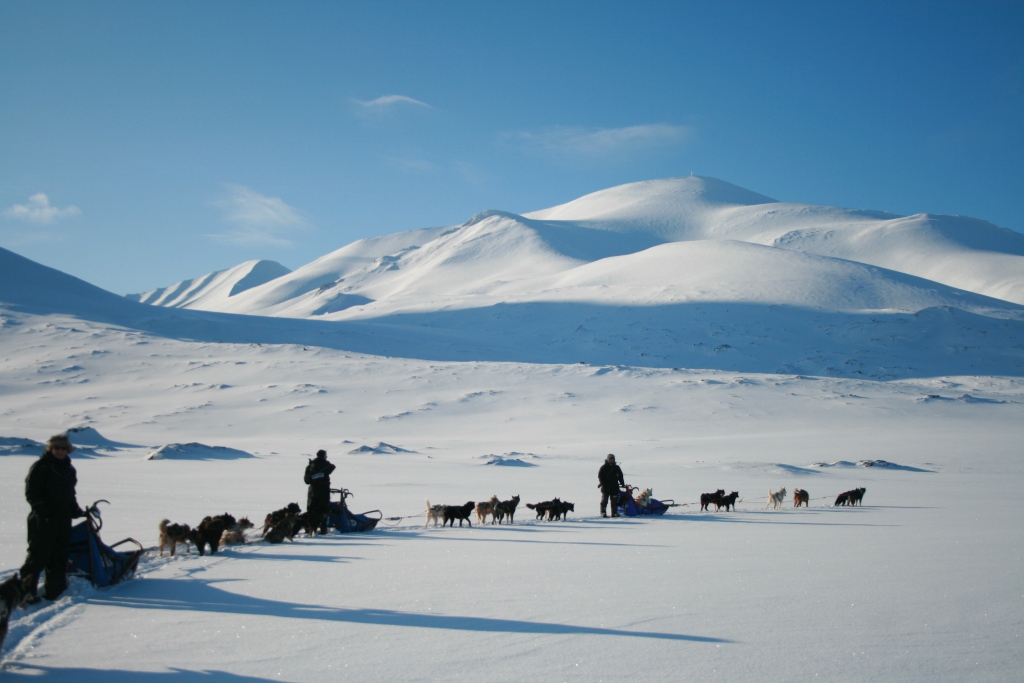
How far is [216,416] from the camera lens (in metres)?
40.9

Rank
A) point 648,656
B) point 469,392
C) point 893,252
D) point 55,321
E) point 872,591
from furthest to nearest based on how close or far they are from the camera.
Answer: point 893,252
point 55,321
point 469,392
point 872,591
point 648,656

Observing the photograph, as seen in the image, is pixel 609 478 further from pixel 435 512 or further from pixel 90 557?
pixel 90 557

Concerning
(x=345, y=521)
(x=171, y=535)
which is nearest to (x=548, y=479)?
(x=345, y=521)

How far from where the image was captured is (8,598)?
17.0ft

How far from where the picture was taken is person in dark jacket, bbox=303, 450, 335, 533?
34.1 ft

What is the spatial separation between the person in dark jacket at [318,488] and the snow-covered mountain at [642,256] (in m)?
68.6

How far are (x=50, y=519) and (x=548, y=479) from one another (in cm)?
1566

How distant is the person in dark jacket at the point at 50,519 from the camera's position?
6.24 m

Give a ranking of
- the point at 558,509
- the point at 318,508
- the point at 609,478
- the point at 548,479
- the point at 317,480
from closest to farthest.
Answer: the point at 317,480
the point at 318,508
the point at 558,509
the point at 609,478
the point at 548,479

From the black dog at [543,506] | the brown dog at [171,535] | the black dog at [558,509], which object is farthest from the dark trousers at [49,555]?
the black dog at [558,509]

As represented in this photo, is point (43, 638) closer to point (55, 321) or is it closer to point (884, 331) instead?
point (55, 321)

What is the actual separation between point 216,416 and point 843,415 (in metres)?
35.6

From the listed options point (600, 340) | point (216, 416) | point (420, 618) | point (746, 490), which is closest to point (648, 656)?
point (420, 618)

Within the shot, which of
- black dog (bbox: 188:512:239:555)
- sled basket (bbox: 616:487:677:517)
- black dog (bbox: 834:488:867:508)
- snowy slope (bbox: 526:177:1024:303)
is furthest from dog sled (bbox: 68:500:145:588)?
snowy slope (bbox: 526:177:1024:303)
